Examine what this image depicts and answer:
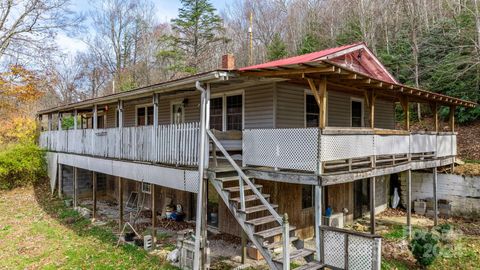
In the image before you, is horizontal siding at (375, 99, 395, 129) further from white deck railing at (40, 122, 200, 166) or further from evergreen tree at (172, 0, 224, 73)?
evergreen tree at (172, 0, 224, 73)

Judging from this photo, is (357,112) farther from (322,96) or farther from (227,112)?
(322,96)

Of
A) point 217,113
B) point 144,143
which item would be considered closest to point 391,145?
point 217,113

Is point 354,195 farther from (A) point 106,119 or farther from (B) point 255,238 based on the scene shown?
(A) point 106,119

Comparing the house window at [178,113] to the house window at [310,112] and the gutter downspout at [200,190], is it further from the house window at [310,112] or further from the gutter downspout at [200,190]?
the gutter downspout at [200,190]

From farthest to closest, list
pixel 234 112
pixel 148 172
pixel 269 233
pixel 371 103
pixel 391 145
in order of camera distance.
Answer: pixel 234 112 → pixel 148 172 → pixel 391 145 → pixel 371 103 → pixel 269 233

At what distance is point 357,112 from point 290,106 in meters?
4.54

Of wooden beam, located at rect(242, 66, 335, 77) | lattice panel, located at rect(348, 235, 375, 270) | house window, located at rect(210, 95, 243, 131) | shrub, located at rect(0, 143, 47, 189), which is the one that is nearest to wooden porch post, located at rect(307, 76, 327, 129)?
wooden beam, located at rect(242, 66, 335, 77)

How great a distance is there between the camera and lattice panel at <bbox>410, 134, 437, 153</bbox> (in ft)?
36.3

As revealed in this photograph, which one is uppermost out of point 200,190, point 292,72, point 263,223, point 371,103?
point 292,72

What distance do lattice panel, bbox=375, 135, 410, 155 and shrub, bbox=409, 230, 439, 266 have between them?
2418mm

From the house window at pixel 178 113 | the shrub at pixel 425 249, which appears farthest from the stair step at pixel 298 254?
the house window at pixel 178 113

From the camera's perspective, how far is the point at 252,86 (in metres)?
10.1

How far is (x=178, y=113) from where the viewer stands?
13.4 m

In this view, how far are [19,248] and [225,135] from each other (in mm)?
7910
